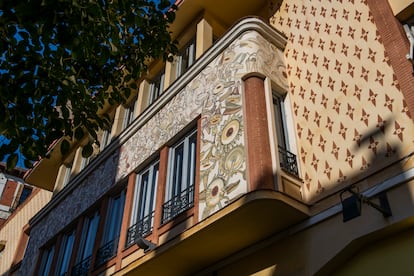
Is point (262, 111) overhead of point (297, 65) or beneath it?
beneath

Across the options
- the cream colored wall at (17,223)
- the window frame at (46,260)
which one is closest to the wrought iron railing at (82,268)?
the window frame at (46,260)

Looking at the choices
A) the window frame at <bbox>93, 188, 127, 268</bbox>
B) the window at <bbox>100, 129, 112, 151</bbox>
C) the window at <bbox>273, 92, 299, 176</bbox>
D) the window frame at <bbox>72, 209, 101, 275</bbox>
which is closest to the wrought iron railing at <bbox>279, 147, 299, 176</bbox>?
the window at <bbox>273, 92, 299, 176</bbox>

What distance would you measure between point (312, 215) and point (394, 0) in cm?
382

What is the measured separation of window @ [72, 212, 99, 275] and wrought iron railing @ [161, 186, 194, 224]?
3151 mm

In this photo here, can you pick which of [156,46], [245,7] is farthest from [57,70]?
[245,7]

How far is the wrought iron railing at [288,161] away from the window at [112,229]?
446cm

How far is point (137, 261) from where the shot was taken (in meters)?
7.84

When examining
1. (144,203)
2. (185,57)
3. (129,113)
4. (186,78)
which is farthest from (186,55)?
(144,203)

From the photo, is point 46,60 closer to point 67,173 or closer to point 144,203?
point 144,203

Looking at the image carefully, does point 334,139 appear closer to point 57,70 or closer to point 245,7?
point 57,70

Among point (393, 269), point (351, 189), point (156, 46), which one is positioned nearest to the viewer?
point (393, 269)

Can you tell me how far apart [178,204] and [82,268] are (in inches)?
152

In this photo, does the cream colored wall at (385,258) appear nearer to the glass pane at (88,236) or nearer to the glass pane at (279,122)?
the glass pane at (279,122)

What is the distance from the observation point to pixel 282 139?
7.76 meters
